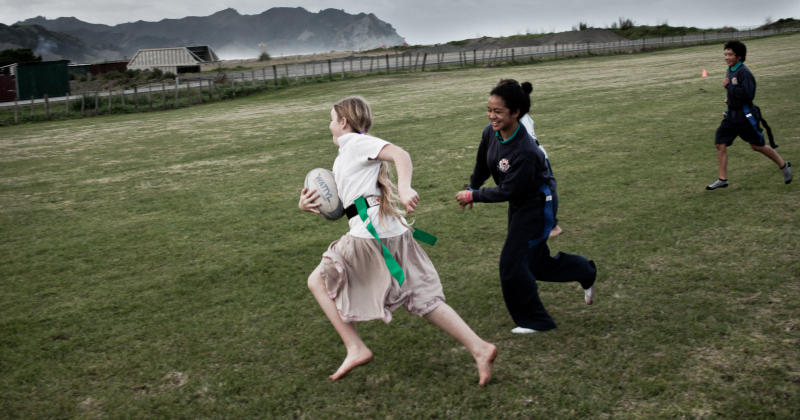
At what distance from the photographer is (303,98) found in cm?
2942

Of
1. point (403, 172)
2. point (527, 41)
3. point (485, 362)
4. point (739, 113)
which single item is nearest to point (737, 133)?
point (739, 113)

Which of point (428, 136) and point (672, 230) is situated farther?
point (428, 136)

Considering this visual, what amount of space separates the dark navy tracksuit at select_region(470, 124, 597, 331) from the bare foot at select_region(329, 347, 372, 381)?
1092 millimetres

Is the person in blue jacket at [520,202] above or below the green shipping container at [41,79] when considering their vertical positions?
below

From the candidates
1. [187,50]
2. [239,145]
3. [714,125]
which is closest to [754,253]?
[714,125]

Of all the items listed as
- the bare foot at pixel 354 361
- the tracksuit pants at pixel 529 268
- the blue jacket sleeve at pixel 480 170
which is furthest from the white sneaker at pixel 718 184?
the bare foot at pixel 354 361

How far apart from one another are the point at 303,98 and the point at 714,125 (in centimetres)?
2055

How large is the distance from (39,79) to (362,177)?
4417 cm

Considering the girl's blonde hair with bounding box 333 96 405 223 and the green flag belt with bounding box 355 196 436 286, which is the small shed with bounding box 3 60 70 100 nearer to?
the girl's blonde hair with bounding box 333 96 405 223

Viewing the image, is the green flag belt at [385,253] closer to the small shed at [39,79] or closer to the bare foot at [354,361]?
the bare foot at [354,361]

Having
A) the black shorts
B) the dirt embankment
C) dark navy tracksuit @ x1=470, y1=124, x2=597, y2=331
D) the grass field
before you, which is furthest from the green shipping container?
dark navy tracksuit @ x1=470, y1=124, x2=597, y2=331

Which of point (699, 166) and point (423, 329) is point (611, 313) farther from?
point (699, 166)

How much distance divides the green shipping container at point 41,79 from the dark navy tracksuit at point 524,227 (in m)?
42.8

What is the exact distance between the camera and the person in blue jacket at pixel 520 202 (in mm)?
3990
